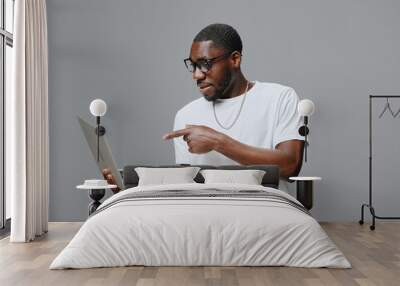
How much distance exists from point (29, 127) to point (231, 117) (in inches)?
95.3

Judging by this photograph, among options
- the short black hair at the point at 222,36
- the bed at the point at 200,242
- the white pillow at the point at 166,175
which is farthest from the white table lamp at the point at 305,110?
the bed at the point at 200,242

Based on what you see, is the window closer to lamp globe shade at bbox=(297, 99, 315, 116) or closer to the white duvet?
the white duvet

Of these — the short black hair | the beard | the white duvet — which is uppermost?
the short black hair

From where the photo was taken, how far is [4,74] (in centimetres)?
681

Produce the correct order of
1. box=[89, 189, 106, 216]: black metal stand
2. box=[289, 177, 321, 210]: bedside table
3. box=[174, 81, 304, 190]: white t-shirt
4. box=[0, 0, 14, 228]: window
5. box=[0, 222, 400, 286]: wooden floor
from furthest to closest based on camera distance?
box=[174, 81, 304, 190]: white t-shirt
box=[289, 177, 321, 210]: bedside table
box=[89, 189, 106, 216]: black metal stand
box=[0, 0, 14, 228]: window
box=[0, 222, 400, 286]: wooden floor

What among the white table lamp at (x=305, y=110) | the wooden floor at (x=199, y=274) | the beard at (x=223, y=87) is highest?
the beard at (x=223, y=87)

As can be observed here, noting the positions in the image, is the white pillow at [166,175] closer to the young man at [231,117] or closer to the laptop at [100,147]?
the young man at [231,117]

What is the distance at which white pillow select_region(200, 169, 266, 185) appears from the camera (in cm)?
654

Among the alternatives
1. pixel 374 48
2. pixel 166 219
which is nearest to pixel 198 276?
pixel 166 219

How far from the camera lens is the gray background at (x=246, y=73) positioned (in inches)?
292

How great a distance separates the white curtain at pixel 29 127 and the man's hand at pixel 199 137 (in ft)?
5.32

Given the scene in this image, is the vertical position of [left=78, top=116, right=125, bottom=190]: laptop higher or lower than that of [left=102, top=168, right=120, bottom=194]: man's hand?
higher

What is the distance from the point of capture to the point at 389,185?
745cm

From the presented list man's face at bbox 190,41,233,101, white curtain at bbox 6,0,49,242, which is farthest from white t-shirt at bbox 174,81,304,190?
white curtain at bbox 6,0,49,242
